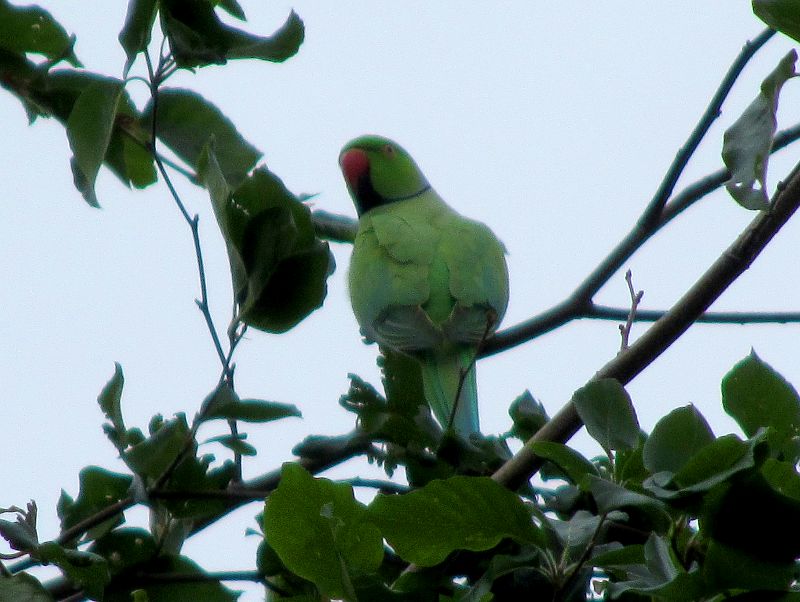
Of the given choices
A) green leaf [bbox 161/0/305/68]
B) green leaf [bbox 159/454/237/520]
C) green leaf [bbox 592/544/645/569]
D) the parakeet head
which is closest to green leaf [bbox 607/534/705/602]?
green leaf [bbox 592/544/645/569]

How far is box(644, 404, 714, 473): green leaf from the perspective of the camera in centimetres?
89

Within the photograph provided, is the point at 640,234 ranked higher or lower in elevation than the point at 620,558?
higher

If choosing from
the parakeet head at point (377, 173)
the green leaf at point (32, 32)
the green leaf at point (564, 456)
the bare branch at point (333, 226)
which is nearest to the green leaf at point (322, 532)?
the green leaf at point (564, 456)

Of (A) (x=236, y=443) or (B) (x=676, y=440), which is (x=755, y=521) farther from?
(A) (x=236, y=443)

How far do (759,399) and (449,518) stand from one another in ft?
1.00

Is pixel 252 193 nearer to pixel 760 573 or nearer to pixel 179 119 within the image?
pixel 179 119

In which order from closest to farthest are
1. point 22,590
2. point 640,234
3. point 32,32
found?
point 22,590, point 32,32, point 640,234

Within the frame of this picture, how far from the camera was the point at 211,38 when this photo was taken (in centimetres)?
125

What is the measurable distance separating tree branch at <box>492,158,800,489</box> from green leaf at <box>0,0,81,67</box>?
812 millimetres

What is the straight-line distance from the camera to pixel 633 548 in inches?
33.4

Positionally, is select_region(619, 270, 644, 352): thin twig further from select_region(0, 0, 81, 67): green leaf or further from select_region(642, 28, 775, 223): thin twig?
select_region(0, 0, 81, 67): green leaf

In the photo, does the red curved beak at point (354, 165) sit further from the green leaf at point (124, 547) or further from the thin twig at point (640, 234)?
the green leaf at point (124, 547)

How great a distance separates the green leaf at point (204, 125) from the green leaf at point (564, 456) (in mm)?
673

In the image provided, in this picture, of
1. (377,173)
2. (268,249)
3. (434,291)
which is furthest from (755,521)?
(377,173)
